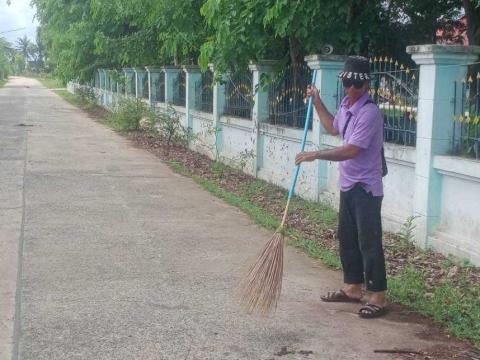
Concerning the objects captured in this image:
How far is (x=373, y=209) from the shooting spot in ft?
15.1

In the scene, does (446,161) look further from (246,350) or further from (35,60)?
(35,60)

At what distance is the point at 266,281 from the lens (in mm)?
→ 4516

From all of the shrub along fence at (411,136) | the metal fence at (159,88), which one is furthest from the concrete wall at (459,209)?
the metal fence at (159,88)

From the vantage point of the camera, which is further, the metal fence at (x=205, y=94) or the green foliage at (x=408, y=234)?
the metal fence at (x=205, y=94)

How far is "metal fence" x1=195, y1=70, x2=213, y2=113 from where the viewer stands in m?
13.4

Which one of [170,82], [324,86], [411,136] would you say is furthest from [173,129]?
[411,136]

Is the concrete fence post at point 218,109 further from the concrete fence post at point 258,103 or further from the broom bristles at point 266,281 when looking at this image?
the broom bristles at point 266,281

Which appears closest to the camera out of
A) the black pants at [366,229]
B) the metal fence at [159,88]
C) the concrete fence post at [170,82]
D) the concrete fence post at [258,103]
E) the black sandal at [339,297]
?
the black pants at [366,229]

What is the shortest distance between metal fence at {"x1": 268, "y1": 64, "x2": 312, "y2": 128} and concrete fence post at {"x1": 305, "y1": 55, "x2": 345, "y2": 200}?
65 cm

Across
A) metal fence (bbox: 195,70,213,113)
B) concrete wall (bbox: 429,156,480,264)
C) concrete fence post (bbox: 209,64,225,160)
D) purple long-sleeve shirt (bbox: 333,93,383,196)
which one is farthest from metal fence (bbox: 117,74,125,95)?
purple long-sleeve shirt (bbox: 333,93,383,196)

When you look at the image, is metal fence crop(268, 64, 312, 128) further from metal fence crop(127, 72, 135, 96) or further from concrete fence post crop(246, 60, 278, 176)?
metal fence crop(127, 72, 135, 96)

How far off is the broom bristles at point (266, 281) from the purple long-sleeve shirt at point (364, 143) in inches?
26.3

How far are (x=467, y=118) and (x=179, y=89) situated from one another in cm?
1112

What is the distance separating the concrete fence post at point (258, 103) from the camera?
10109 millimetres
